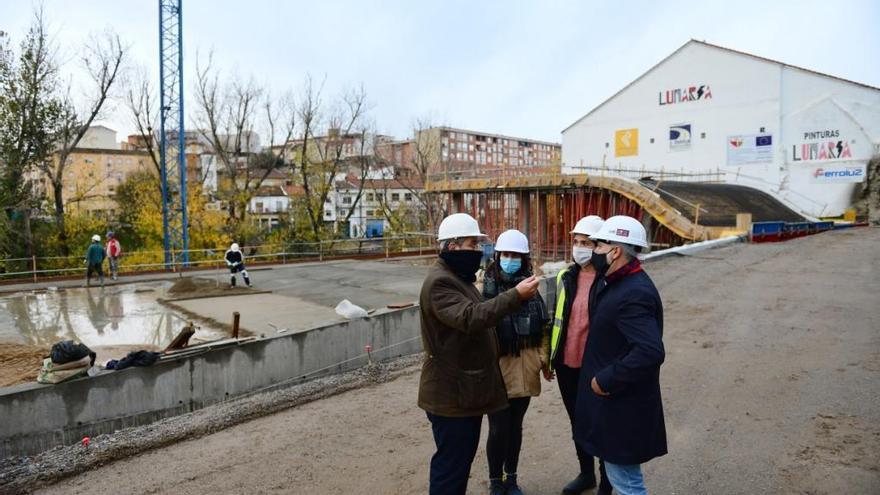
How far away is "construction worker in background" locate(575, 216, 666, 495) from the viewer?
2.76 metres

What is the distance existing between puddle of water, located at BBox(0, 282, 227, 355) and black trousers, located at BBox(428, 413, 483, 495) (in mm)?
7777

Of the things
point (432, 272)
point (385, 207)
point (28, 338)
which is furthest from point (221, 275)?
point (385, 207)

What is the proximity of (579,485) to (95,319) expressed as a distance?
12.1 meters

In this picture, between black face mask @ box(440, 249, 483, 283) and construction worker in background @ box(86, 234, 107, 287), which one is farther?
construction worker in background @ box(86, 234, 107, 287)

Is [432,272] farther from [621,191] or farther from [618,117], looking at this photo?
[618,117]

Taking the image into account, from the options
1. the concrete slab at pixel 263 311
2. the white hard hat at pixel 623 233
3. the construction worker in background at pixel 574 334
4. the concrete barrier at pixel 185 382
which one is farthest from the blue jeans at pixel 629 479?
the concrete slab at pixel 263 311

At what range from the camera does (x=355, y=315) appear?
26.8 ft

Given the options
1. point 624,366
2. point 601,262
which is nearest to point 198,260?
point 601,262

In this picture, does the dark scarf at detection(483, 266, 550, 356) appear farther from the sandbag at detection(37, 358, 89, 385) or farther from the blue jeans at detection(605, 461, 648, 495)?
the sandbag at detection(37, 358, 89, 385)

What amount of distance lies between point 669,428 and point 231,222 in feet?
120

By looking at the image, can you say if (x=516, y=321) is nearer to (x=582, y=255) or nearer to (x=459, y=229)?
(x=582, y=255)

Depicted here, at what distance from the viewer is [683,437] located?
15.4 ft

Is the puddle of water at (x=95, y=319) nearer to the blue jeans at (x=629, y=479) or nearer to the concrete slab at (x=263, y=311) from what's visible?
the concrete slab at (x=263, y=311)

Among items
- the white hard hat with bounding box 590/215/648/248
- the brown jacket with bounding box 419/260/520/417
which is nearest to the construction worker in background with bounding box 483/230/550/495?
the brown jacket with bounding box 419/260/520/417
